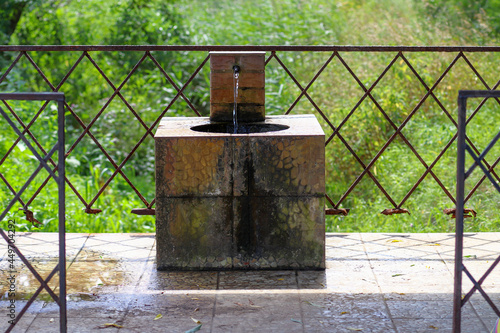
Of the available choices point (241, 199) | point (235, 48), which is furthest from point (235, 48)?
point (241, 199)

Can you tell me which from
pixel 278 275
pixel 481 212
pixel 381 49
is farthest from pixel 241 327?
pixel 481 212

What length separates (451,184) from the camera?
680cm

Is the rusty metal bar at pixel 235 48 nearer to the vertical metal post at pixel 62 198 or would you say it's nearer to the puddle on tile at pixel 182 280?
the puddle on tile at pixel 182 280

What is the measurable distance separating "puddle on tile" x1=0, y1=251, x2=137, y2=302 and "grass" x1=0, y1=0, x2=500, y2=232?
4.11 feet

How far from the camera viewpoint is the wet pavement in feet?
11.2

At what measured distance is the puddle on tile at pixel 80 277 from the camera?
3830 mm

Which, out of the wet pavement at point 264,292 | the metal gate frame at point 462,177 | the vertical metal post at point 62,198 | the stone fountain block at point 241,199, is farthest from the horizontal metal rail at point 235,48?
the vertical metal post at point 62,198

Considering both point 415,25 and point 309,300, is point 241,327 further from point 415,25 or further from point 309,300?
point 415,25

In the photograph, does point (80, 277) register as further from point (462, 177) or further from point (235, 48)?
point (462, 177)

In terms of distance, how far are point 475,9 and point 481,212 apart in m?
6.57

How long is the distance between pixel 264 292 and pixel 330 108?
15.9 feet

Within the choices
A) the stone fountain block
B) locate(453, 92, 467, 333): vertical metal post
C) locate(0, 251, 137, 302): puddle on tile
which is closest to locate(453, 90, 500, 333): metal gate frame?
locate(453, 92, 467, 333): vertical metal post

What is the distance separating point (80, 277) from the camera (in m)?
4.09

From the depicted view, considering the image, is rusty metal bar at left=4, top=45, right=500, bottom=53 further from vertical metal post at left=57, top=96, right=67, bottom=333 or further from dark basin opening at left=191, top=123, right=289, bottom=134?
vertical metal post at left=57, top=96, right=67, bottom=333
